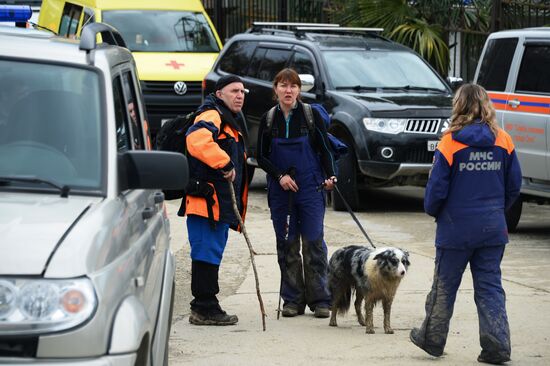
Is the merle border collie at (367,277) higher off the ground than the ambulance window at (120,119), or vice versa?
the ambulance window at (120,119)

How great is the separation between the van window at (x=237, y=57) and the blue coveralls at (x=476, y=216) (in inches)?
373

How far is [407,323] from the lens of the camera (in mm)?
8867

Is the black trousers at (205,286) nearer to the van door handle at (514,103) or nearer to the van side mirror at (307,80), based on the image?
the van door handle at (514,103)

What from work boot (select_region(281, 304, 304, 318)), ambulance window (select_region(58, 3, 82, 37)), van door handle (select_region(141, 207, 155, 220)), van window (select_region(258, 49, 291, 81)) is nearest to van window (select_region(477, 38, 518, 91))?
van window (select_region(258, 49, 291, 81))

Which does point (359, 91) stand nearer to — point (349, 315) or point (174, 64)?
point (174, 64)

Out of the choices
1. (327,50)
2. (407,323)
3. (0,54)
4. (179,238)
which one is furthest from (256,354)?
(327,50)

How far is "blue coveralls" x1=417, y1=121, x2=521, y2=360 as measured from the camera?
7359mm

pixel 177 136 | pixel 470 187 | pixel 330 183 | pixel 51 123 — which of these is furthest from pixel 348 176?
pixel 51 123

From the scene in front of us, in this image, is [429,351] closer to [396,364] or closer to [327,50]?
[396,364]

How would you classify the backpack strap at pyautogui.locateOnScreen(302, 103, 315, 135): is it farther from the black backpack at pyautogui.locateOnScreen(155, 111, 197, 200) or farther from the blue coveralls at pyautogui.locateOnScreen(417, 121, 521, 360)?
the blue coveralls at pyautogui.locateOnScreen(417, 121, 521, 360)

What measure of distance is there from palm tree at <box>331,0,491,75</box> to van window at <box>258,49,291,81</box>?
3382 mm

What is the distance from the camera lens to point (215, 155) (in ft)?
27.6

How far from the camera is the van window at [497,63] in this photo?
43.1 feet

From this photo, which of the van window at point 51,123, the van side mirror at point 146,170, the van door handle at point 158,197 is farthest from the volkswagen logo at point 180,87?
the van side mirror at point 146,170
